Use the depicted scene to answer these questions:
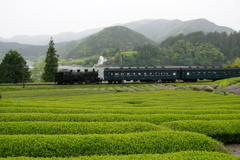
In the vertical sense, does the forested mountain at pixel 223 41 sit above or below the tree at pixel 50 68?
above

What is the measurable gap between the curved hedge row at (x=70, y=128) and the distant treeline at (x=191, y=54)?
117100 millimetres

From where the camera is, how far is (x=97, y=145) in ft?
22.6

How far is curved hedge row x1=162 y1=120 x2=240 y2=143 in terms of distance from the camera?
8.85m

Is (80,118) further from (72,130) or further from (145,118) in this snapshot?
(145,118)

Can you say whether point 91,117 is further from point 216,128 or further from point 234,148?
point 234,148

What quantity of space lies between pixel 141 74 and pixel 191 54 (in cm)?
10809

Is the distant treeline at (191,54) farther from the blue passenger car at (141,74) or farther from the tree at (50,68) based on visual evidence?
the blue passenger car at (141,74)

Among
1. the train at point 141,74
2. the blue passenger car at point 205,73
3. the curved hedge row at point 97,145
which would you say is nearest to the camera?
the curved hedge row at point 97,145

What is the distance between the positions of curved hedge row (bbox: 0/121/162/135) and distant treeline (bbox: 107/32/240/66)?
117 m

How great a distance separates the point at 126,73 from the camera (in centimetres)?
4481

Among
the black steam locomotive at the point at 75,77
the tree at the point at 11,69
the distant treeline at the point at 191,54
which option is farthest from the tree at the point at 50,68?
the distant treeline at the point at 191,54

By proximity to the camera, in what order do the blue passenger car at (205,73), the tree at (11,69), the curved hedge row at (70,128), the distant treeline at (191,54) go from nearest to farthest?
the curved hedge row at (70,128)
the blue passenger car at (205,73)
the tree at (11,69)
the distant treeline at (191,54)

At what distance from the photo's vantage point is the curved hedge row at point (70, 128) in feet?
27.3

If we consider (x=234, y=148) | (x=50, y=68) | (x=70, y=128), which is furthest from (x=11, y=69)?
(x=234, y=148)
